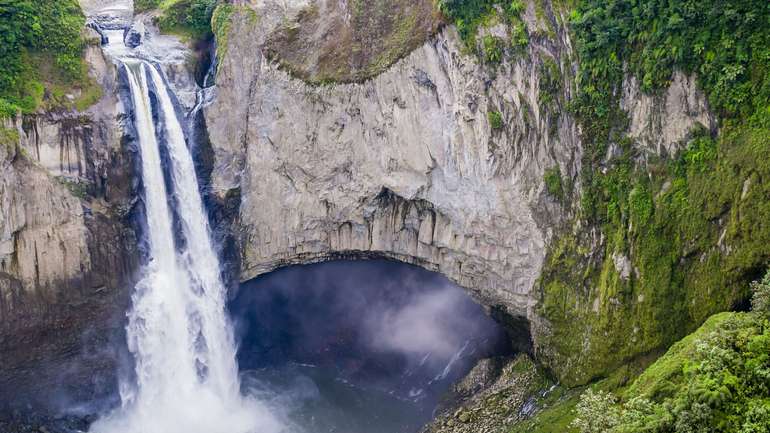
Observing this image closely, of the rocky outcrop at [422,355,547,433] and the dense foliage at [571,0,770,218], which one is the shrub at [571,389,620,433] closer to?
the rocky outcrop at [422,355,547,433]

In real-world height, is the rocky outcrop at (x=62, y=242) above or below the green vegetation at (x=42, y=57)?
below

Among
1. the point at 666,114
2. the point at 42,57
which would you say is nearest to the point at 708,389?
the point at 666,114

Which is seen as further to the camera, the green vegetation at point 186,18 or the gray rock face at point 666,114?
the green vegetation at point 186,18

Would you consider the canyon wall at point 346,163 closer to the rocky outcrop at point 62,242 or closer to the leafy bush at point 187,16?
the rocky outcrop at point 62,242

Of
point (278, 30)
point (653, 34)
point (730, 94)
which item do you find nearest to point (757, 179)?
point (730, 94)

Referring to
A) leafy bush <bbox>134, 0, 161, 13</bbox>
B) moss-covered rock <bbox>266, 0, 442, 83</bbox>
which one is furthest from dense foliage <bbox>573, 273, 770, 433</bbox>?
leafy bush <bbox>134, 0, 161, 13</bbox>

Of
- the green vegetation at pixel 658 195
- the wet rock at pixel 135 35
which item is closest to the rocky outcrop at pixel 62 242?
the wet rock at pixel 135 35

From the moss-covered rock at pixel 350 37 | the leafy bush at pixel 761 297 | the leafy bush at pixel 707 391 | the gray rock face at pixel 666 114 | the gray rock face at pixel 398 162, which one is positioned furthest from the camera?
the moss-covered rock at pixel 350 37

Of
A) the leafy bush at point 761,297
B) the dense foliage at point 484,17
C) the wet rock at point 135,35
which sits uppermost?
the wet rock at point 135,35

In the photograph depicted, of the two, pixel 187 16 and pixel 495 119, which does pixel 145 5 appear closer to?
pixel 187 16
